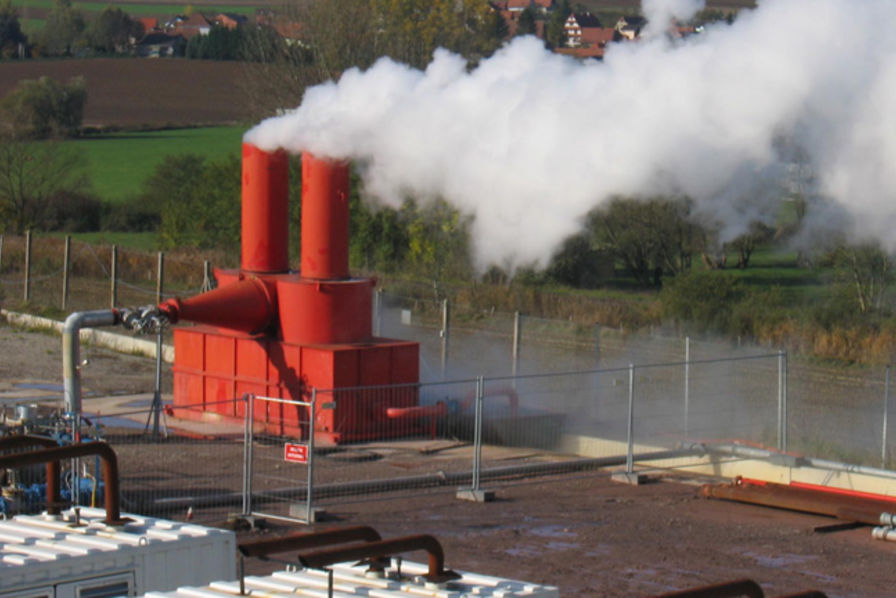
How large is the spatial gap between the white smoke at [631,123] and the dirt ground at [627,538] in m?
3.49

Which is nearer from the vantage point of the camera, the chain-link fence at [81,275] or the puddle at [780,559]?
the puddle at [780,559]

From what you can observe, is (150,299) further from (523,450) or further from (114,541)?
(114,541)

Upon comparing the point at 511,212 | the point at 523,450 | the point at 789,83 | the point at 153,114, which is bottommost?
the point at 523,450

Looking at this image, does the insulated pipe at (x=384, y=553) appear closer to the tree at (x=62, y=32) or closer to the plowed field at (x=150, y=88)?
the plowed field at (x=150, y=88)

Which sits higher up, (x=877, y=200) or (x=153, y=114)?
(x=153, y=114)

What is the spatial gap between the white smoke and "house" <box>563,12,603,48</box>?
50.0 m

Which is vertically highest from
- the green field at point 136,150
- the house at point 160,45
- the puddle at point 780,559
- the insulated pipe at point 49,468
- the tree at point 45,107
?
the house at point 160,45

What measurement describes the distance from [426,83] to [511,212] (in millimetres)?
2357

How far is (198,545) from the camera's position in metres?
9.36

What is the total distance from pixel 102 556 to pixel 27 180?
44826 mm

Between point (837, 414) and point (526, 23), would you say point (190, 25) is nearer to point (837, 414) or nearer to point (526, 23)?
point (526, 23)

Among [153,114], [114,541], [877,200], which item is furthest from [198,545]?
[153,114]

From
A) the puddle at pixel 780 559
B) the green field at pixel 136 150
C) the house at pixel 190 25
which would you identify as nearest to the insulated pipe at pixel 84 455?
the puddle at pixel 780 559

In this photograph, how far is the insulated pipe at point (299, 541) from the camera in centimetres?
743
